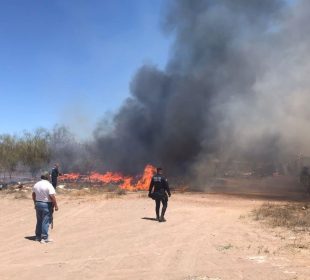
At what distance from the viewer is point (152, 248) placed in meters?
10.1

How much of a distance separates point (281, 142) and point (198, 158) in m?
6.26

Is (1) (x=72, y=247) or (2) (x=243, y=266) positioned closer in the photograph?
(2) (x=243, y=266)

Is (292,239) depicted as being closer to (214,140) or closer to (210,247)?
(210,247)

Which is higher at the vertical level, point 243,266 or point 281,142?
point 281,142

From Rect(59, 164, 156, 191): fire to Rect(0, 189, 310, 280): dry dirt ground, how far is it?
1435 centimetres

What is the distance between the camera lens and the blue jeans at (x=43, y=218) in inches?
427

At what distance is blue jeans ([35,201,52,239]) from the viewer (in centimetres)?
1085

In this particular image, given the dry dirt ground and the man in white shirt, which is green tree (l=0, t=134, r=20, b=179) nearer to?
the dry dirt ground

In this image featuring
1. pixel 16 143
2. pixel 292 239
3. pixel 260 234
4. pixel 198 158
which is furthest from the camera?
pixel 16 143

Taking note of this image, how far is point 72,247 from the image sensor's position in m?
10.3

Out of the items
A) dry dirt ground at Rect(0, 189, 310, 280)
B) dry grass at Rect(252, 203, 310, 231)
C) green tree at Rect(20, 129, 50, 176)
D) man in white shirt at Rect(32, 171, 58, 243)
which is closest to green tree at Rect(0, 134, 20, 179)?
green tree at Rect(20, 129, 50, 176)

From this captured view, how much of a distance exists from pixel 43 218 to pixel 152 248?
270cm

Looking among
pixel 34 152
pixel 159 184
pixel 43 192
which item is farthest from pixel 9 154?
pixel 43 192

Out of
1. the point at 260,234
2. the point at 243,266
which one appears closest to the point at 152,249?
the point at 243,266
